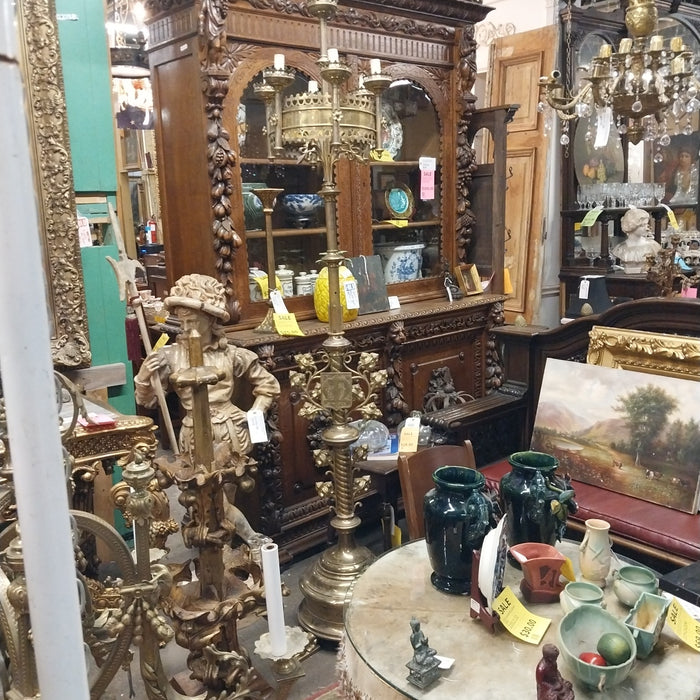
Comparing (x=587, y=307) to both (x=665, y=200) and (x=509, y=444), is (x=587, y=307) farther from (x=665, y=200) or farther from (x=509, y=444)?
(x=665, y=200)

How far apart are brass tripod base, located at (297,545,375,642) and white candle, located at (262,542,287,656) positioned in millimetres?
1122

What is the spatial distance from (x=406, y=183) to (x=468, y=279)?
584mm

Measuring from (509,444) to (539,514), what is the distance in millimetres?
1267

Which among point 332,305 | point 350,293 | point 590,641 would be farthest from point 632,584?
point 350,293

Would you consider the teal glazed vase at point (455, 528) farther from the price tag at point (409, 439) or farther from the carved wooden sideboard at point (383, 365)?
the carved wooden sideboard at point (383, 365)

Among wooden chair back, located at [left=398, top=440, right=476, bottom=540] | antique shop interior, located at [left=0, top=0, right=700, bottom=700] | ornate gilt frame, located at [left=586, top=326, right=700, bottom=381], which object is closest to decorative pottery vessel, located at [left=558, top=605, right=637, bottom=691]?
antique shop interior, located at [left=0, top=0, right=700, bottom=700]

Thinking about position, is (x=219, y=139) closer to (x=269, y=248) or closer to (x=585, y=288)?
(x=269, y=248)

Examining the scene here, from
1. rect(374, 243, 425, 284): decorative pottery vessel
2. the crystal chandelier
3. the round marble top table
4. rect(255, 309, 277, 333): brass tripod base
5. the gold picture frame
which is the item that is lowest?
the round marble top table

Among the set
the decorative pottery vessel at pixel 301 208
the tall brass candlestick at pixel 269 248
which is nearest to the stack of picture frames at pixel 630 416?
the tall brass candlestick at pixel 269 248

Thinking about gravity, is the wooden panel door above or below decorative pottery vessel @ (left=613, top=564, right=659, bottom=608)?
above

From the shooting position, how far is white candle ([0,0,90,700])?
1.25ft

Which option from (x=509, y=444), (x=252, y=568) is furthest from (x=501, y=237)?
(x=252, y=568)

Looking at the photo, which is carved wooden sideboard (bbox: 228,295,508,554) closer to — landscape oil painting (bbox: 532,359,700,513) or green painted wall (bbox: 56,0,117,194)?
landscape oil painting (bbox: 532,359,700,513)

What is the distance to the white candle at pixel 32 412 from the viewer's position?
380mm
